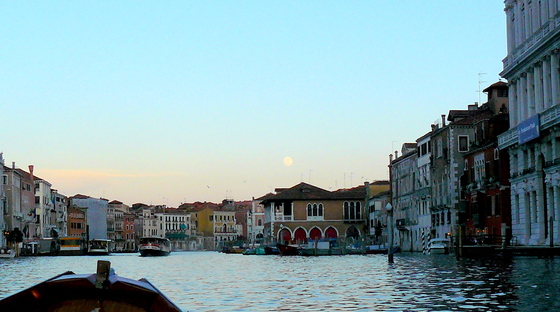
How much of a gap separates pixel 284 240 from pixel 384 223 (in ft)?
53.0

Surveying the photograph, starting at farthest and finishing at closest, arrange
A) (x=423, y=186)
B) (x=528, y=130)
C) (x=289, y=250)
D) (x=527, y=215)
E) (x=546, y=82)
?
(x=289, y=250)
(x=423, y=186)
(x=527, y=215)
(x=528, y=130)
(x=546, y=82)

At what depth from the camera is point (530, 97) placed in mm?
44688

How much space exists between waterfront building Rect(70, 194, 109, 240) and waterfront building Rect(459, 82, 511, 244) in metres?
110

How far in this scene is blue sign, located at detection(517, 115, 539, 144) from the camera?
42312 millimetres

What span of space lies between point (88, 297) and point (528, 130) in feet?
133

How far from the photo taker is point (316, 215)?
106m

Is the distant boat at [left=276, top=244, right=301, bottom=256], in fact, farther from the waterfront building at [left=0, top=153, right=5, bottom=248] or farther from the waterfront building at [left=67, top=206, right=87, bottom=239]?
the waterfront building at [left=67, top=206, right=87, bottom=239]

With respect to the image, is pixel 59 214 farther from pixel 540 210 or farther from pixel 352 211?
pixel 540 210

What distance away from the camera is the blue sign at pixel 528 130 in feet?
139

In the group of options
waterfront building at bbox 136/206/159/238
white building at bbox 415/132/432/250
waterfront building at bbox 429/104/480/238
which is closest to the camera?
waterfront building at bbox 429/104/480/238

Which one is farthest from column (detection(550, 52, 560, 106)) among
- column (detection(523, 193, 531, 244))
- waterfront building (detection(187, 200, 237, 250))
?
waterfront building (detection(187, 200, 237, 250))

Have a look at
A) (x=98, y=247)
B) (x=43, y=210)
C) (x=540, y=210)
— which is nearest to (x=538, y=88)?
(x=540, y=210)

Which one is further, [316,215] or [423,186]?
[316,215]

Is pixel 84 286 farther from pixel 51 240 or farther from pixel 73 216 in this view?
pixel 73 216
